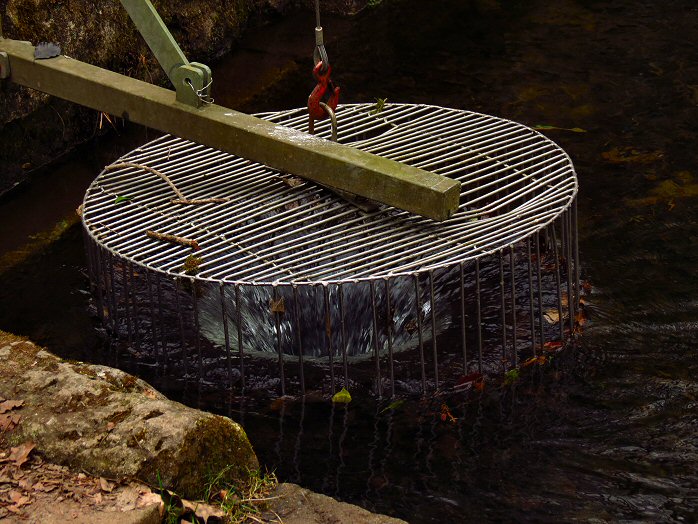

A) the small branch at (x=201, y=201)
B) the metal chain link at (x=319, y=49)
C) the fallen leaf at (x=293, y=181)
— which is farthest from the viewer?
the fallen leaf at (x=293, y=181)

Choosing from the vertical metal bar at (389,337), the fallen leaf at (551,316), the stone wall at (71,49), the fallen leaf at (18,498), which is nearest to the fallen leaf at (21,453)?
the fallen leaf at (18,498)

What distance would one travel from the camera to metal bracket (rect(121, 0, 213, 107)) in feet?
23.6

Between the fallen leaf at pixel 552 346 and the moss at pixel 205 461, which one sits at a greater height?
the moss at pixel 205 461

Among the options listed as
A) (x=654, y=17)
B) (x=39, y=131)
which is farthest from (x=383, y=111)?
(x=654, y=17)

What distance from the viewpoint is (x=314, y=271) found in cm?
657

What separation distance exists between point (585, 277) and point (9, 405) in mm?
3924

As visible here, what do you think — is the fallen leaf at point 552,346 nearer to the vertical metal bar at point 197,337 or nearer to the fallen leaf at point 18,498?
the vertical metal bar at point 197,337

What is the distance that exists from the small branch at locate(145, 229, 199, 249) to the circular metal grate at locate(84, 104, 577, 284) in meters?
0.04

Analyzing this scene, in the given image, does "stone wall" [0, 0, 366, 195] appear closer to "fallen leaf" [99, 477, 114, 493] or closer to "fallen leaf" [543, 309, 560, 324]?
"fallen leaf" [543, 309, 560, 324]

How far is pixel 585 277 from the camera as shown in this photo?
25.1ft

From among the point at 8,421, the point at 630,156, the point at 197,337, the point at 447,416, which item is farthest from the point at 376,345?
the point at 630,156

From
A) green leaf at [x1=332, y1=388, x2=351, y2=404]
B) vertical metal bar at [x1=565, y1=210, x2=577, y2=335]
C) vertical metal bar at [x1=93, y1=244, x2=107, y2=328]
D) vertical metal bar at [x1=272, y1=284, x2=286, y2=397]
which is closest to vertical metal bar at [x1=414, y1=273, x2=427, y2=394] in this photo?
green leaf at [x1=332, y1=388, x2=351, y2=404]

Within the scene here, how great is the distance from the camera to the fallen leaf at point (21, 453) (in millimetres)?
4926

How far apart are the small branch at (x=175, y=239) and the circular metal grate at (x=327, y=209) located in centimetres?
4
